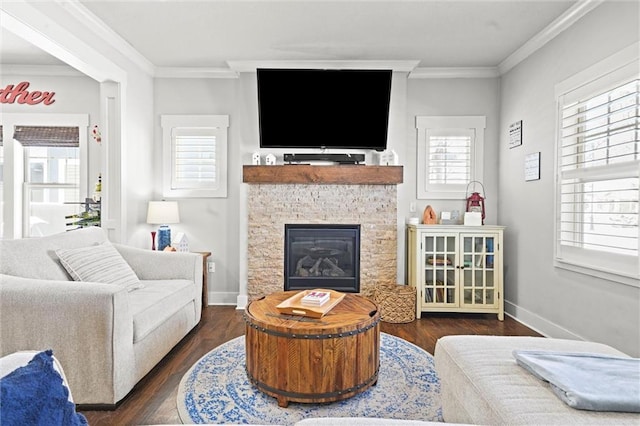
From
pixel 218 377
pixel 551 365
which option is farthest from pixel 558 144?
pixel 218 377

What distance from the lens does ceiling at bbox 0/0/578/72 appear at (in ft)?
9.84

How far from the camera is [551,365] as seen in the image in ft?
4.40

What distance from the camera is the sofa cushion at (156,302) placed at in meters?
2.30

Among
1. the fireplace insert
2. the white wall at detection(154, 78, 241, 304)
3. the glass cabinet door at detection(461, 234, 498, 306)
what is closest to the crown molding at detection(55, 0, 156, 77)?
the white wall at detection(154, 78, 241, 304)

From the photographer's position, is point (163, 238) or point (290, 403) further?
point (163, 238)

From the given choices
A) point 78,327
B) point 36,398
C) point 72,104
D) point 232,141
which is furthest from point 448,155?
point 72,104

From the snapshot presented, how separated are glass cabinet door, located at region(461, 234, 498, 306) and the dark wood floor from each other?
219 millimetres

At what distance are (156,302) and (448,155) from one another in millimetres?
3421

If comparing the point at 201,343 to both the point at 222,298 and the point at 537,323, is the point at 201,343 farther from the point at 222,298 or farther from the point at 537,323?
the point at 537,323

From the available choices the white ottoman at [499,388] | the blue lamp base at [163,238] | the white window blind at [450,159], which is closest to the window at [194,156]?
the blue lamp base at [163,238]

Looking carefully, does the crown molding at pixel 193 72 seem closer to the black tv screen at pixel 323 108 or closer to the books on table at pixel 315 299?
the black tv screen at pixel 323 108

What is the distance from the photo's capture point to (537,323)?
3531mm

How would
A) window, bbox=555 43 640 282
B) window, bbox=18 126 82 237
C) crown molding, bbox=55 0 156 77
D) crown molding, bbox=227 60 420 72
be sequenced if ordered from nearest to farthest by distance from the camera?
window, bbox=555 43 640 282 → crown molding, bbox=55 0 156 77 → crown molding, bbox=227 60 420 72 → window, bbox=18 126 82 237

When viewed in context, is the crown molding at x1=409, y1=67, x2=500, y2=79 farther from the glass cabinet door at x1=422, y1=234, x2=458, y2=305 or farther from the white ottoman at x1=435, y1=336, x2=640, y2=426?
the white ottoman at x1=435, y1=336, x2=640, y2=426
